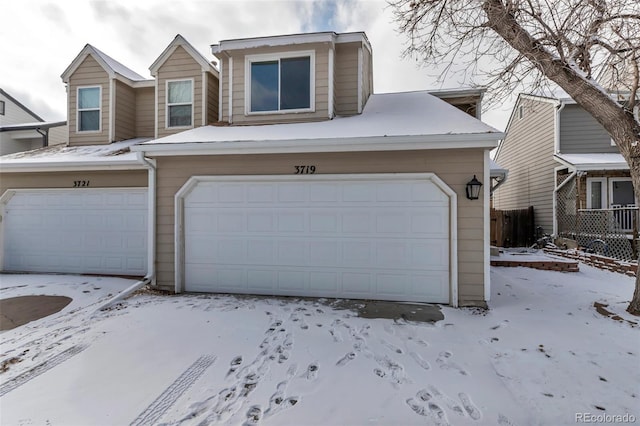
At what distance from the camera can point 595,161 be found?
9.85 m

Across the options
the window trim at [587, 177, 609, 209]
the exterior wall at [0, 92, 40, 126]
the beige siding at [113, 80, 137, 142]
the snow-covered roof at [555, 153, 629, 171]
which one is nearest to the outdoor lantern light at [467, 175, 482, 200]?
the snow-covered roof at [555, 153, 629, 171]

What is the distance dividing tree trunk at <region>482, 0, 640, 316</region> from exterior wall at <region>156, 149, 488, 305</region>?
5.09ft

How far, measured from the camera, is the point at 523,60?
5.16 metres

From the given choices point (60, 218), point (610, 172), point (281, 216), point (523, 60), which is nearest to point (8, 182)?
point (60, 218)

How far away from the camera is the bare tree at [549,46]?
4406 mm

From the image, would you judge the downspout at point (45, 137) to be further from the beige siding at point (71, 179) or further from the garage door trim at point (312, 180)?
the garage door trim at point (312, 180)

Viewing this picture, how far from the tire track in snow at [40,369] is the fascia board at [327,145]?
3.35m

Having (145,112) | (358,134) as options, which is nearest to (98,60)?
(145,112)

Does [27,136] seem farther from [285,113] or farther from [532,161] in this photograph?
[532,161]

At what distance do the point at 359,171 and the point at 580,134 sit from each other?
35.4ft

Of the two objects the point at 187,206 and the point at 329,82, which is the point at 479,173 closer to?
the point at 329,82

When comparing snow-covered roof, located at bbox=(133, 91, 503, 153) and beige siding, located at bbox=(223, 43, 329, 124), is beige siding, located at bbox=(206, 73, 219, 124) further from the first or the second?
snow-covered roof, located at bbox=(133, 91, 503, 153)

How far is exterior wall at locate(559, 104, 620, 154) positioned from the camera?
11.0m

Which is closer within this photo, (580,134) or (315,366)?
(315,366)
